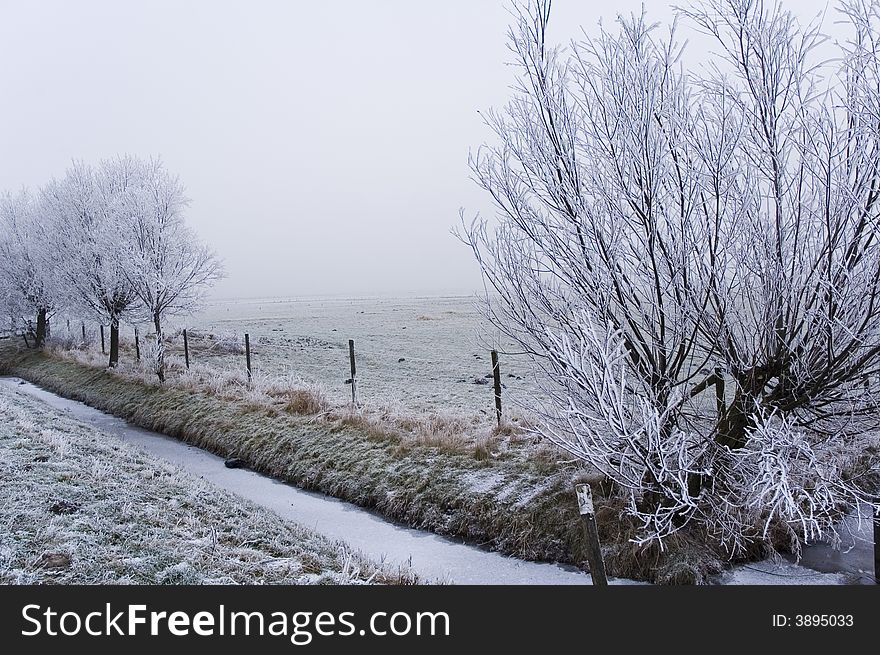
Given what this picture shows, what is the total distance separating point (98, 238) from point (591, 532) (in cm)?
2239

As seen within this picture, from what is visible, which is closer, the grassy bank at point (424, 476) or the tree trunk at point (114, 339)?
the grassy bank at point (424, 476)

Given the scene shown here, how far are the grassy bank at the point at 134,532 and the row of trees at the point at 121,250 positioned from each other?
11519 mm

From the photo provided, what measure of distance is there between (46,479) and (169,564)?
10.7ft

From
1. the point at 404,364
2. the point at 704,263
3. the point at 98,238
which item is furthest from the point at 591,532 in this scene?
the point at 98,238

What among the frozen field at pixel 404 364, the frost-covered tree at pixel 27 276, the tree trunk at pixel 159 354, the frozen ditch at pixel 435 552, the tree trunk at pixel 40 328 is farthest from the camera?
the tree trunk at pixel 40 328

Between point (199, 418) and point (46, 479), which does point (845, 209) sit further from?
point (199, 418)

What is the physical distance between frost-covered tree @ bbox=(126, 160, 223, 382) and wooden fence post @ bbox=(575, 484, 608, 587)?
59.1ft

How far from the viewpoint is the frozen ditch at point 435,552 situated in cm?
681

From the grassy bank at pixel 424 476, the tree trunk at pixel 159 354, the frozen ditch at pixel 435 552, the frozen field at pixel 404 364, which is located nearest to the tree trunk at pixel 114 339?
the tree trunk at pixel 159 354

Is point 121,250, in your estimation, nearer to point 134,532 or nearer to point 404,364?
point 404,364

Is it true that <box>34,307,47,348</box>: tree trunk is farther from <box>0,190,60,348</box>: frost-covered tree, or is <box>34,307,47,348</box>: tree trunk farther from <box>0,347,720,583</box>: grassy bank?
<box>0,347,720,583</box>: grassy bank

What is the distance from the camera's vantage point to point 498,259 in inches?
281

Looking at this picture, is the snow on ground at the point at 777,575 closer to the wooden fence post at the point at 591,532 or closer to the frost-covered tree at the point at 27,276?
the wooden fence post at the point at 591,532

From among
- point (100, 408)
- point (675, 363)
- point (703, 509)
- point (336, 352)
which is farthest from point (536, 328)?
point (336, 352)
